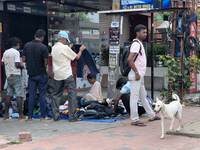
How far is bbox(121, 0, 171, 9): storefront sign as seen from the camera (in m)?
8.66

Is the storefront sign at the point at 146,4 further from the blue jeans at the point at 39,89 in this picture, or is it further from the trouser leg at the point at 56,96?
the blue jeans at the point at 39,89

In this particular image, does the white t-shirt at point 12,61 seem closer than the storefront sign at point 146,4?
Yes

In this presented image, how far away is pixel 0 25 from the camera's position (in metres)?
11.1

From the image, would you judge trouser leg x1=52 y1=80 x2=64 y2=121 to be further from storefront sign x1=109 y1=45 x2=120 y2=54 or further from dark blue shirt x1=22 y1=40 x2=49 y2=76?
storefront sign x1=109 y1=45 x2=120 y2=54

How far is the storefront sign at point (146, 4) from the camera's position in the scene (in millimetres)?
8656

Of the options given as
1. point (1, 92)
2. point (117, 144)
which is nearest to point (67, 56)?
point (117, 144)

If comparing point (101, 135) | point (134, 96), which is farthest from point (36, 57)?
point (101, 135)

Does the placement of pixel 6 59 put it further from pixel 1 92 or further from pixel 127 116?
pixel 1 92

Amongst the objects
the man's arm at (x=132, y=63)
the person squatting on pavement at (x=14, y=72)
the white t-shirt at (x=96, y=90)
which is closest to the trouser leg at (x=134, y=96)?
the man's arm at (x=132, y=63)

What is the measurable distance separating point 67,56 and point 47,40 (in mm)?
5701

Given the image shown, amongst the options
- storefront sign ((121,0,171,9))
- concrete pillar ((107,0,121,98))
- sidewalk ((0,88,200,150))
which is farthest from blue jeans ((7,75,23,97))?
storefront sign ((121,0,171,9))

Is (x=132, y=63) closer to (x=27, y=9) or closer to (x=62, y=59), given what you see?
(x=62, y=59)

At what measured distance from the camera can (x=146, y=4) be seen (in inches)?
355

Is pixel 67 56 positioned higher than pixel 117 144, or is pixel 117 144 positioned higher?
pixel 67 56
